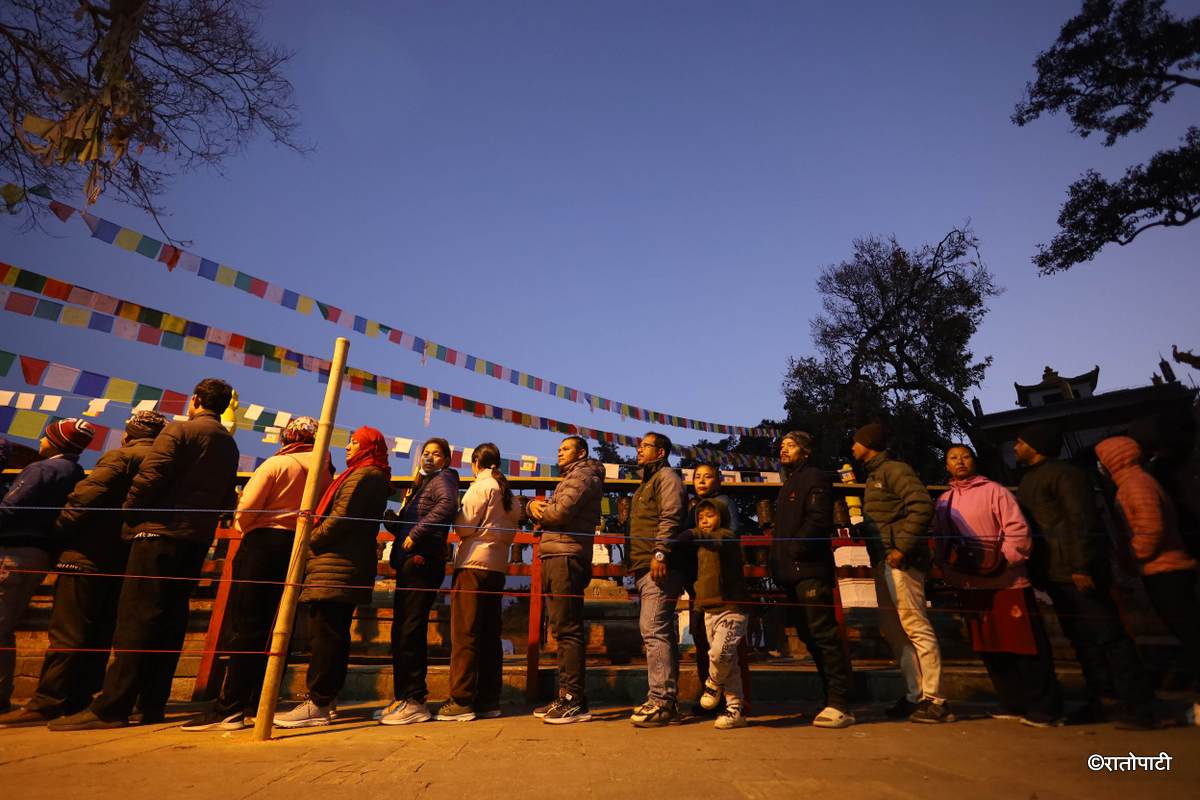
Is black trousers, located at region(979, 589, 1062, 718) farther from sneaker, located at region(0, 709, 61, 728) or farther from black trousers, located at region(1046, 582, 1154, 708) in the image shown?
sneaker, located at region(0, 709, 61, 728)

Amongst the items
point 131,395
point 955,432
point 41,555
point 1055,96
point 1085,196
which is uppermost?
point 1055,96

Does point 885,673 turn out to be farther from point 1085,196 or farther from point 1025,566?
point 1085,196

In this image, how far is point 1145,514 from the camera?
383 centimetres

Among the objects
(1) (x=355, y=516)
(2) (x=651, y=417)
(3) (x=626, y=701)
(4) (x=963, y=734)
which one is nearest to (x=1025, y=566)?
(4) (x=963, y=734)

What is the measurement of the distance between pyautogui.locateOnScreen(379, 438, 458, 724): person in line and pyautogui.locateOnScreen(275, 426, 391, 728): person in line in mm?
239

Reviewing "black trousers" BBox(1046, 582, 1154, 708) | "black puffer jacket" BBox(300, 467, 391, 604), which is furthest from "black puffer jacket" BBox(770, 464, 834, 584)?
"black puffer jacket" BBox(300, 467, 391, 604)

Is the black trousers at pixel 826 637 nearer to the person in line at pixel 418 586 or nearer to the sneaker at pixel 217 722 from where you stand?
the person in line at pixel 418 586

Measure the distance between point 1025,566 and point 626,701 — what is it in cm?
301

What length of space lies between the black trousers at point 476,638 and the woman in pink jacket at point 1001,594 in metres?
3.10

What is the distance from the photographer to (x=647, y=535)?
420 cm

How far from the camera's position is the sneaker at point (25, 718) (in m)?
A: 3.62

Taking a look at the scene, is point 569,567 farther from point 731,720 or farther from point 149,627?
point 149,627

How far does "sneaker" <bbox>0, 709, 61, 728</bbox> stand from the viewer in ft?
11.9

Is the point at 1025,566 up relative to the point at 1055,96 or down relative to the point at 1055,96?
down
